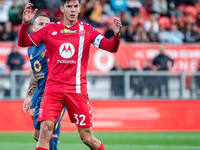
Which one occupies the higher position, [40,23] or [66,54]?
[40,23]

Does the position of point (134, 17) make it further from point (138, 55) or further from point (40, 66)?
point (40, 66)

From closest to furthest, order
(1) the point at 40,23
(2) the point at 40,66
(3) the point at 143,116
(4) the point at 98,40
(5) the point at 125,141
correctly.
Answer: (4) the point at 98,40 < (2) the point at 40,66 < (1) the point at 40,23 < (5) the point at 125,141 < (3) the point at 143,116

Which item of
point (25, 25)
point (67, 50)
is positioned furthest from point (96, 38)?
point (25, 25)

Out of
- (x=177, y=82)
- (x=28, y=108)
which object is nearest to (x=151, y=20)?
(x=177, y=82)

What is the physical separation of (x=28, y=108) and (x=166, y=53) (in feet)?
30.4

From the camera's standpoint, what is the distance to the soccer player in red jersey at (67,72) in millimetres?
5172

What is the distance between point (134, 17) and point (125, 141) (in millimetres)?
9243

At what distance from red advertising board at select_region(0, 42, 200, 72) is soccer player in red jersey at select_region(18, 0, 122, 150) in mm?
8697

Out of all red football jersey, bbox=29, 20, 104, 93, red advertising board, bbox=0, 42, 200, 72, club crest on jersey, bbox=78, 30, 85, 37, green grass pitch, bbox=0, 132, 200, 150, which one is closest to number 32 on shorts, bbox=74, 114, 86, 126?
red football jersey, bbox=29, 20, 104, 93

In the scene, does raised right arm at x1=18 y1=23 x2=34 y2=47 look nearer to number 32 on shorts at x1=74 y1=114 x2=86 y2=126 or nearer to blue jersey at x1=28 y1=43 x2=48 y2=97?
blue jersey at x1=28 y1=43 x2=48 y2=97

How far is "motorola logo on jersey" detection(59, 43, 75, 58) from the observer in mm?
5199

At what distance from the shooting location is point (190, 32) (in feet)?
55.5

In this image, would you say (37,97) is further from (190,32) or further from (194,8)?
(194,8)

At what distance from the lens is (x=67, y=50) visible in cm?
521
